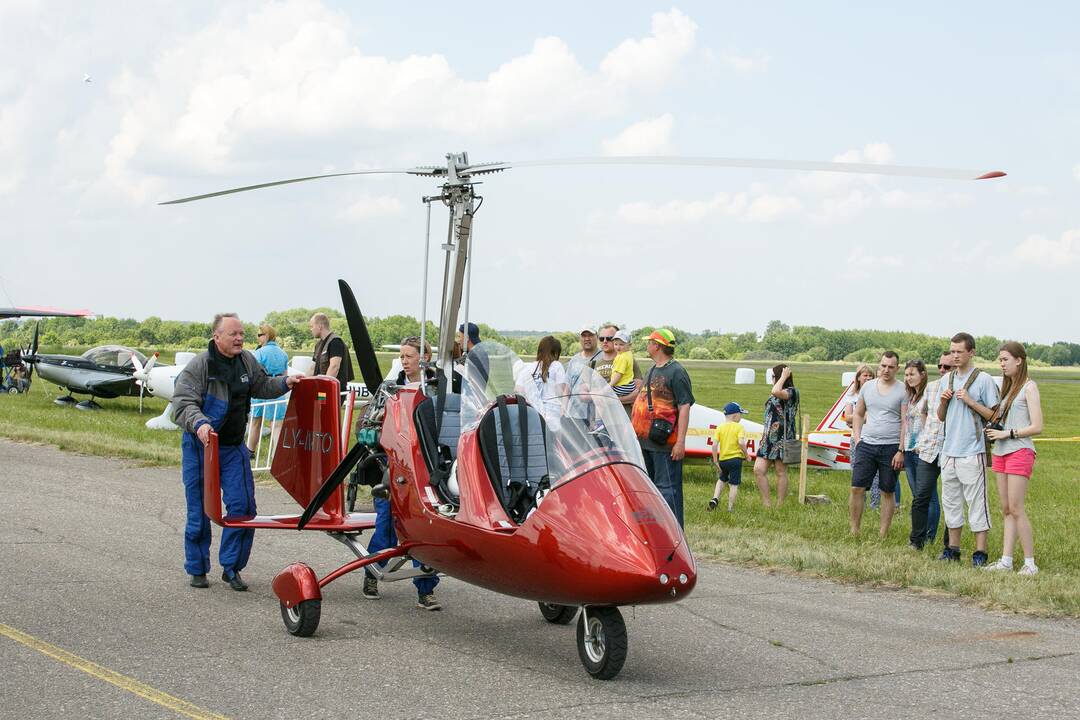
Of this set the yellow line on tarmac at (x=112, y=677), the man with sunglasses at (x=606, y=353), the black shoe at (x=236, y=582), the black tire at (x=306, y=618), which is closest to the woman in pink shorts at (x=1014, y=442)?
the man with sunglasses at (x=606, y=353)

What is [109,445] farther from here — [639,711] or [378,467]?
[639,711]

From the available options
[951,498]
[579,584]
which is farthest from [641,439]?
[579,584]

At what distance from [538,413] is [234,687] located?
1.99m

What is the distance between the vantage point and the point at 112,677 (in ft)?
16.7

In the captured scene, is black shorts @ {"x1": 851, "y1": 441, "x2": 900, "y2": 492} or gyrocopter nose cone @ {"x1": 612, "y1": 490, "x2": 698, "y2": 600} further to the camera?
black shorts @ {"x1": 851, "y1": 441, "x2": 900, "y2": 492}

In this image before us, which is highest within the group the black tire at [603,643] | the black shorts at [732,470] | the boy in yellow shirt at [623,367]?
the boy in yellow shirt at [623,367]

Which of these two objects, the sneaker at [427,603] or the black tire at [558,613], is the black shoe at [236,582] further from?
the black tire at [558,613]

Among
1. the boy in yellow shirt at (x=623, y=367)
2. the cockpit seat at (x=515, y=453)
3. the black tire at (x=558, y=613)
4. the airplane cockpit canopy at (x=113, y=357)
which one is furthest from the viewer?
the airplane cockpit canopy at (x=113, y=357)

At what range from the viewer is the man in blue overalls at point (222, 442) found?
7234 millimetres

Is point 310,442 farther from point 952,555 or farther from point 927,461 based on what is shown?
point 952,555

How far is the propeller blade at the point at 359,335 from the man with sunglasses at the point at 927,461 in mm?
4634

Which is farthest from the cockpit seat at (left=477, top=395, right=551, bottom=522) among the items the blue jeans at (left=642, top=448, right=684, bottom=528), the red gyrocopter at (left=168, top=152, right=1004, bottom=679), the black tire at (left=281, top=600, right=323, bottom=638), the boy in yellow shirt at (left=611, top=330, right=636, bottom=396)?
the boy in yellow shirt at (left=611, top=330, right=636, bottom=396)

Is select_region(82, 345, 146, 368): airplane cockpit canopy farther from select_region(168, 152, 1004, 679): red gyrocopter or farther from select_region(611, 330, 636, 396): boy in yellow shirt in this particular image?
select_region(168, 152, 1004, 679): red gyrocopter

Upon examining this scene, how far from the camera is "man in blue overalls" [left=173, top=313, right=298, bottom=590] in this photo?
7.23 meters
